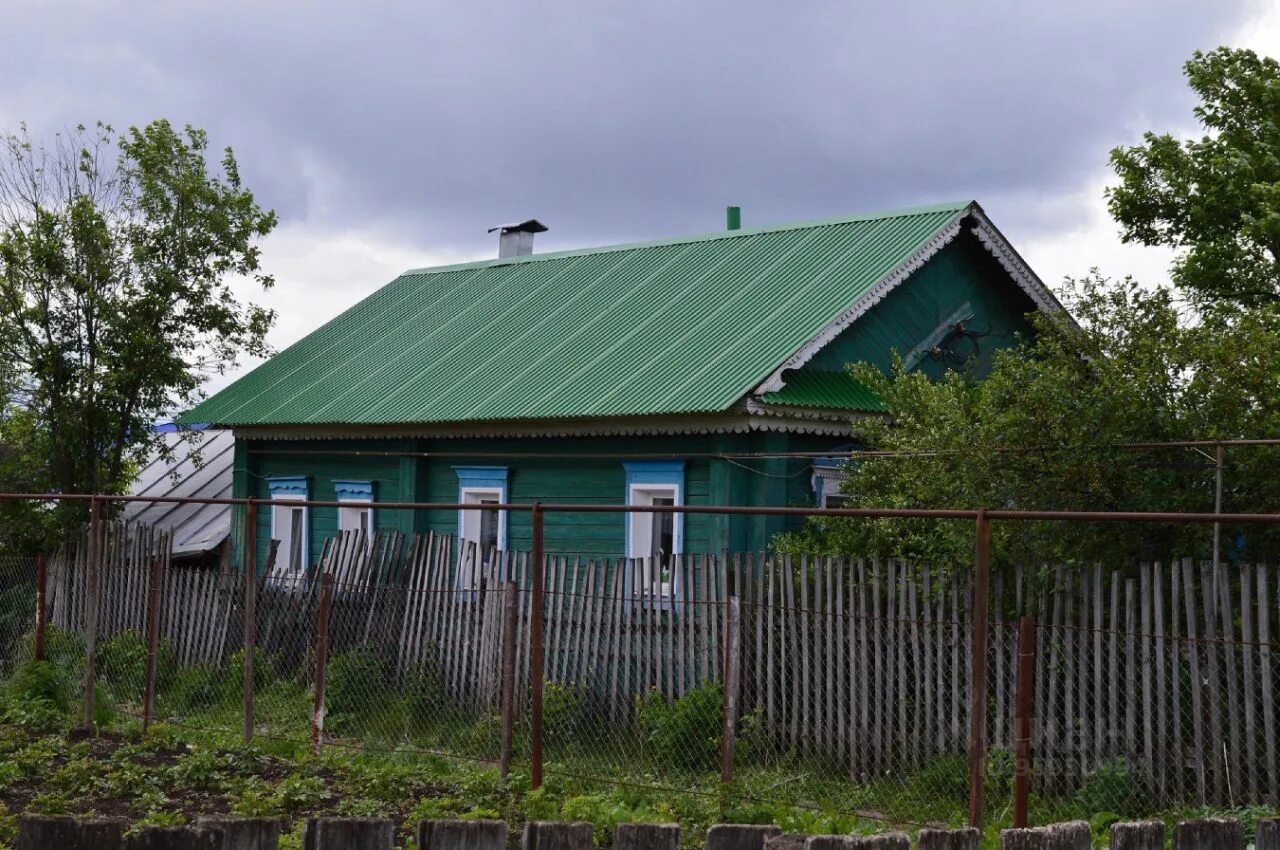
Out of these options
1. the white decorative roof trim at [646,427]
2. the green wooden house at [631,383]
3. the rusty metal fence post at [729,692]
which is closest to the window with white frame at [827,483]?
the green wooden house at [631,383]

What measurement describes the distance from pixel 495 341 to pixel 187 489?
23.6 feet

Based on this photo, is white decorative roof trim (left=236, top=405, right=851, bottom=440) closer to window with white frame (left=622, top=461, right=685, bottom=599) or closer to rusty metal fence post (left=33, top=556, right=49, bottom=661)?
window with white frame (left=622, top=461, right=685, bottom=599)

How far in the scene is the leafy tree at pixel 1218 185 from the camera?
69.1ft

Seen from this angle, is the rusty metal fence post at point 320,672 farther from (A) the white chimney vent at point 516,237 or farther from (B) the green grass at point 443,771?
(A) the white chimney vent at point 516,237

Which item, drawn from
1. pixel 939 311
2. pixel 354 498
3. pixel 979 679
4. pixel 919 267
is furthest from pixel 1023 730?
pixel 354 498

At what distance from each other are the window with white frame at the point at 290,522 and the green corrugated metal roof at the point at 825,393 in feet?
25.3

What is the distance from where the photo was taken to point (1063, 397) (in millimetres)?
10156

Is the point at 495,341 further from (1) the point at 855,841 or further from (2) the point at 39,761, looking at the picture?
(1) the point at 855,841

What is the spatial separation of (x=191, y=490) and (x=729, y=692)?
15.8m

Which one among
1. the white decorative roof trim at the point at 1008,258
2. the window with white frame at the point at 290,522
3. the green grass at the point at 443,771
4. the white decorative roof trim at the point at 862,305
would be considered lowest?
the green grass at the point at 443,771

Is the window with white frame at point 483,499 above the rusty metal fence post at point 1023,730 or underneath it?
above

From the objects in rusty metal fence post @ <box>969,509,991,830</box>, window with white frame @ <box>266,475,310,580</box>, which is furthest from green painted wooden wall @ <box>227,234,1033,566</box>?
rusty metal fence post @ <box>969,509,991,830</box>

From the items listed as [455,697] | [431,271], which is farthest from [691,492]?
[431,271]

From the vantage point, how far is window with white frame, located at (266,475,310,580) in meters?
19.5
